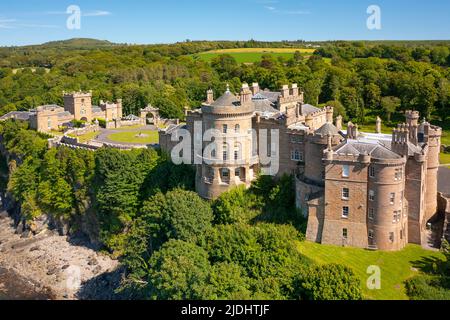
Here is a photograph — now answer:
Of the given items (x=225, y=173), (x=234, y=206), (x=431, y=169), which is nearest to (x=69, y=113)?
(x=225, y=173)

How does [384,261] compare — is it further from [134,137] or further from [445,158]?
[134,137]

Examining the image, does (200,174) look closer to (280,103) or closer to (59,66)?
(280,103)

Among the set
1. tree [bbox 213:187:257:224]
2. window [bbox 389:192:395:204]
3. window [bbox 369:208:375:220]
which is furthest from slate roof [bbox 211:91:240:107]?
window [bbox 389:192:395:204]

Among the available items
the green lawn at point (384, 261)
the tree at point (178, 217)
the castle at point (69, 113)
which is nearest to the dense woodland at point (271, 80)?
the castle at point (69, 113)

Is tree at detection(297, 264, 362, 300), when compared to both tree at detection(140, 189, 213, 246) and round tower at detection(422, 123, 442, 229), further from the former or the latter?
round tower at detection(422, 123, 442, 229)

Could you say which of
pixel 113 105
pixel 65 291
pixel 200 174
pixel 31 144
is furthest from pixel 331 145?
pixel 113 105

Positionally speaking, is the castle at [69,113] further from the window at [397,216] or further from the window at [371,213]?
the window at [397,216]
